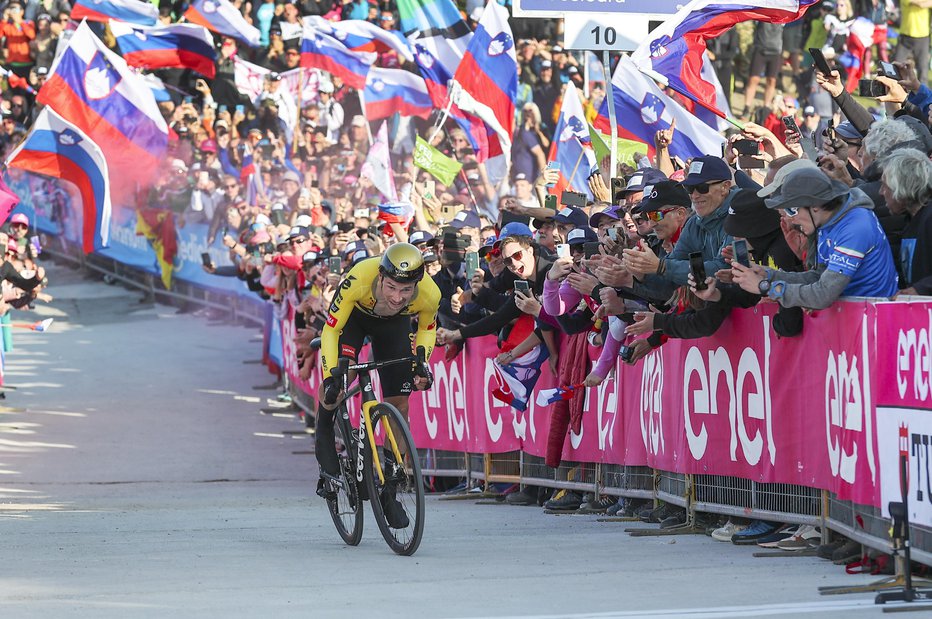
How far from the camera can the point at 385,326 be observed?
1073 centimetres

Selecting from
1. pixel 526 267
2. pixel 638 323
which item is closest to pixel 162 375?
pixel 526 267

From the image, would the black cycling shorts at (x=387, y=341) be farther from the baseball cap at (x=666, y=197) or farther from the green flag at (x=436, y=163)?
the green flag at (x=436, y=163)

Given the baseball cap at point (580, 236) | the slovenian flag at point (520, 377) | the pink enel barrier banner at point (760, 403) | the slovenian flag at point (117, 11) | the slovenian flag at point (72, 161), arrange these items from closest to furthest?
the pink enel barrier banner at point (760, 403) → the baseball cap at point (580, 236) → the slovenian flag at point (520, 377) → the slovenian flag at point (72, 161) → the slovenian flag at point (117, 11)

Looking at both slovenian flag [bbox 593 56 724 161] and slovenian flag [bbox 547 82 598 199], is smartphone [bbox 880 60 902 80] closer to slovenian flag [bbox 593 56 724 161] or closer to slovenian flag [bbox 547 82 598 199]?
slovenian flag [bbox 593 56 724 161]

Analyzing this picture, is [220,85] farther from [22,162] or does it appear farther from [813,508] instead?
[813,508]

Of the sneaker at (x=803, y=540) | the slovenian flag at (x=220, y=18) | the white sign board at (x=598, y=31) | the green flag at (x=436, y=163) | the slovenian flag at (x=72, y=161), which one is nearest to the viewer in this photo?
the sneaker at (x=803, y=540)

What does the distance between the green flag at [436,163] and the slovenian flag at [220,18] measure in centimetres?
1214

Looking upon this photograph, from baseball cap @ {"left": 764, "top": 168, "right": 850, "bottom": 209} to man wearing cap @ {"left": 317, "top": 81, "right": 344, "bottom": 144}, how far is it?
21.4m

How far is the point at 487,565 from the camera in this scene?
28.8ft

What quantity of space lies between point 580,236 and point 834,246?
406cm

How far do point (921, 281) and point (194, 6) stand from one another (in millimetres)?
25559

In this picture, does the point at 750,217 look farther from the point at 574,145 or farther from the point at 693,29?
the point at 574,145

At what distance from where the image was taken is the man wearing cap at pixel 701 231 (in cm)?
970

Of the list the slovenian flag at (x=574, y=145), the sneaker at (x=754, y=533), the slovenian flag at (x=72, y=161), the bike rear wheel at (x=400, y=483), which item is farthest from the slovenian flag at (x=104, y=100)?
the sneaker at (x=754, y=533)
